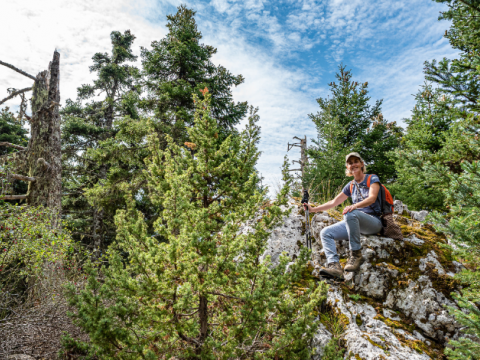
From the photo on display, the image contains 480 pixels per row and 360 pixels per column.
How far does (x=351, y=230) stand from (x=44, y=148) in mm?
9110

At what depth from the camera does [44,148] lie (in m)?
7.11

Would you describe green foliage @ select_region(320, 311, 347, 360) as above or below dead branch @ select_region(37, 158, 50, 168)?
below

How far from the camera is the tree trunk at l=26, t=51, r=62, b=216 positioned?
683 cm

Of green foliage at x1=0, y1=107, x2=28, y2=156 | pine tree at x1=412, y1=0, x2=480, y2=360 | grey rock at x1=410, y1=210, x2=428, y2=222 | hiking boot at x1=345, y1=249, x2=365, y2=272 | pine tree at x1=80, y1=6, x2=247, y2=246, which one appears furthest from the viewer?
green foliage at x1=0, y1=107, x2=28, y2=156

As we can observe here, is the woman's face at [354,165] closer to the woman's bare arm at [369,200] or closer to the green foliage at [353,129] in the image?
the woman's bare arm at [369,200]

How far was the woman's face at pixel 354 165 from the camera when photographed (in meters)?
3.62

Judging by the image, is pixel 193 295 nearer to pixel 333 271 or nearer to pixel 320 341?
pixel 320 341

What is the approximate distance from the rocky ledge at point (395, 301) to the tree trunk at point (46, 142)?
321 inches

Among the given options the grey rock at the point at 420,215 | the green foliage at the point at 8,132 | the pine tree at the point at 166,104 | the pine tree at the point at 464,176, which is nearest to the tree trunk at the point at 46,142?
the pine tree at the point at 166,104

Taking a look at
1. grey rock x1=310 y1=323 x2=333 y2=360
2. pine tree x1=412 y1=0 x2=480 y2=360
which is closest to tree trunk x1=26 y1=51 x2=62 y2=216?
grey rock x1=310 y1=323 x2=333 y2=360

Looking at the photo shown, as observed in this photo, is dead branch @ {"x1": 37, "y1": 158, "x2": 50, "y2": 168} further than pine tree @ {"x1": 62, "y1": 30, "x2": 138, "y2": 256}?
No

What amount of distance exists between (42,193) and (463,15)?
37.5ft

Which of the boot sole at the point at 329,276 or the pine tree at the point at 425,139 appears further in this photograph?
the pine tree at the point at 425,139

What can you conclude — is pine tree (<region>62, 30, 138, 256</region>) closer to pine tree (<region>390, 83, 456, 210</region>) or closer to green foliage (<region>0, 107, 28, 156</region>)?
green foliage (<region>0, 107, 28, 156</region>)
